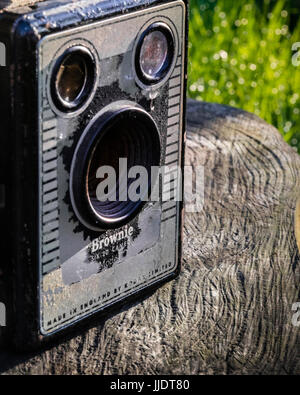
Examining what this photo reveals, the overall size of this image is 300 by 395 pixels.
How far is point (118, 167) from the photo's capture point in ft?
4.04

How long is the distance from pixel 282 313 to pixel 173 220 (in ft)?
0.69

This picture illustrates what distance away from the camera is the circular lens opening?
1156mm

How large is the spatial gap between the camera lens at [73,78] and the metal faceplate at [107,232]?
0.03 feet

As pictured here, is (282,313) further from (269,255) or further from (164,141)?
(164,141)

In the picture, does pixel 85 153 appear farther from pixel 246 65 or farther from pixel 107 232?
pixel 246 65

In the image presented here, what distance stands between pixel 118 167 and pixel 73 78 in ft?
0.56

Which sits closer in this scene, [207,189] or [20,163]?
[20,163]

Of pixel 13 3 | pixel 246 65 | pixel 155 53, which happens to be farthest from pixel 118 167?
pixel 246 65

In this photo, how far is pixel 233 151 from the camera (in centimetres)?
173

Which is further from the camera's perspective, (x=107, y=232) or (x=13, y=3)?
(x=107, y=232)

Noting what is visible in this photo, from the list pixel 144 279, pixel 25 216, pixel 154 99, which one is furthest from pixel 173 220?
pixel 25 216
